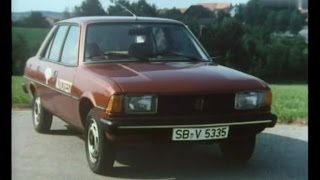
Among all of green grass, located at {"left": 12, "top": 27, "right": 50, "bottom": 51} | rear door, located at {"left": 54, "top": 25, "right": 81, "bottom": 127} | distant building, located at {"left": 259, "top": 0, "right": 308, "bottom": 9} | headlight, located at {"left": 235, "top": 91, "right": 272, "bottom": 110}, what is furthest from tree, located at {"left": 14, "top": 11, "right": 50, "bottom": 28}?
distant building, located at {"left": 259, "top": 0, "right": 308, "bottom": 9}

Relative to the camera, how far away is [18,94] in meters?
3.61

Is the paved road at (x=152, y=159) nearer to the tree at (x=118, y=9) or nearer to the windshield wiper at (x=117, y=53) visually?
the windshield wiper at (x=117, y=53)

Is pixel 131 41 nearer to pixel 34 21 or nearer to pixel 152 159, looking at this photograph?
pixel 34 21

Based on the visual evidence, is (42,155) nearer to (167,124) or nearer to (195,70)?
(167,124)

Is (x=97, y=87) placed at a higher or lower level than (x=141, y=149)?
higher

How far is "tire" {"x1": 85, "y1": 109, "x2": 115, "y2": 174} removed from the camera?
343cm

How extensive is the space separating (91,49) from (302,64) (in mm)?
1493

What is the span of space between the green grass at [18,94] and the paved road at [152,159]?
7cm

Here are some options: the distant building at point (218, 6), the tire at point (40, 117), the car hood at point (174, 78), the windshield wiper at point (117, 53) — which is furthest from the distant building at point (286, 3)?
the tire at point (40, 117)

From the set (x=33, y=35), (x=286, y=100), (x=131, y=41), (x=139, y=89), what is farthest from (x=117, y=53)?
(x=286, y=100)

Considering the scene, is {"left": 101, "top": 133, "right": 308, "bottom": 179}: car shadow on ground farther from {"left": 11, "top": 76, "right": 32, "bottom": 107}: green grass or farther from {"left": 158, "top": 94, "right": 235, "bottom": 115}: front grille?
{"left": 11, "top": 76, "right": 32, "bottom": 107}: green grass

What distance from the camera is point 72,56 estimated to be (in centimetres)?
374

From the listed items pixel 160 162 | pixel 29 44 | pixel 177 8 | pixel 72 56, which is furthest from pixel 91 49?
pixel 160 162

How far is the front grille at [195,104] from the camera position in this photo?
3.40m
